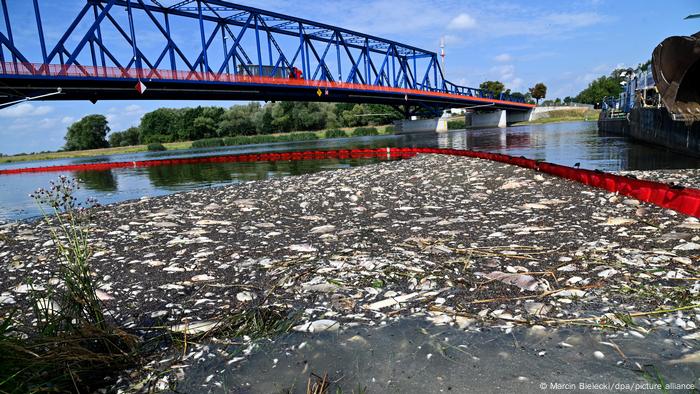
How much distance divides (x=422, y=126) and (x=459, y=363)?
10681 centimetres

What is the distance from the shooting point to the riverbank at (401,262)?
153 inches

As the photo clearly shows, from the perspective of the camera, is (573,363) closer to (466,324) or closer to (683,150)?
(466,324)

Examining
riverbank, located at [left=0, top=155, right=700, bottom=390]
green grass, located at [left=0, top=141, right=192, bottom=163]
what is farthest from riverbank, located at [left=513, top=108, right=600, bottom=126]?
riverbank, located at [left=0, top=155, right=700, bottom=390]

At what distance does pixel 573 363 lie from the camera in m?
2.98

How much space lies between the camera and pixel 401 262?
5250mm

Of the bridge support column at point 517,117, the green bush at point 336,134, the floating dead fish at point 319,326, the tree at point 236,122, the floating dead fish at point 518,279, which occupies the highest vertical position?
the tree at point 236,122

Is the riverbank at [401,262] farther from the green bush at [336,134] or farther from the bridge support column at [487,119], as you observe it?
the bridge support column at [487,119]

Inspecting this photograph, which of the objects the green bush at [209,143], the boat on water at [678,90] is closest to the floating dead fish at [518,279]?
the boat on water at [678,90]

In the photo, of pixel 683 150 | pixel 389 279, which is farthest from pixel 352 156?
pixel 389 279

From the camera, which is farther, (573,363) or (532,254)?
(532,254)

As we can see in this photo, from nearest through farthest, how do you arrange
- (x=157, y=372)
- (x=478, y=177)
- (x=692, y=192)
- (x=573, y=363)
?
(x=573, y=363) < (x=157, y=372) < (x=692, y=192) < (x=478, y=177)

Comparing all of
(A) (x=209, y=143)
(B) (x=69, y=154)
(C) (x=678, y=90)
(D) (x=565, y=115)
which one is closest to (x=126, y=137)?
(B) (x=69, y=154)

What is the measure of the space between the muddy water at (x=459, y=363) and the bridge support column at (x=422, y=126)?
340ft

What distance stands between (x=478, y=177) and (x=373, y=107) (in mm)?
142339
